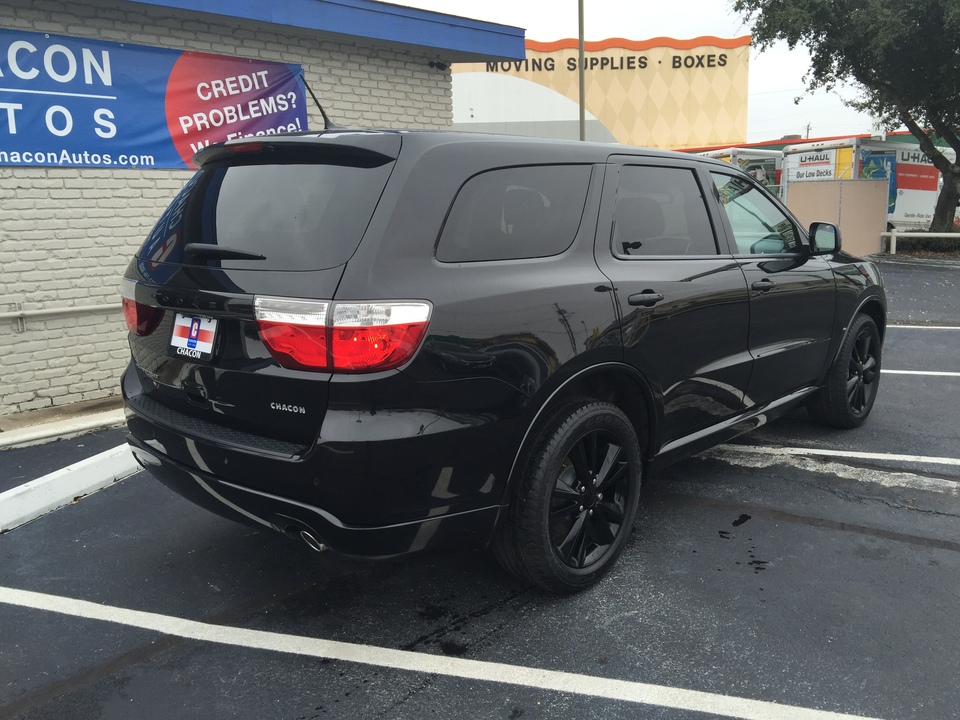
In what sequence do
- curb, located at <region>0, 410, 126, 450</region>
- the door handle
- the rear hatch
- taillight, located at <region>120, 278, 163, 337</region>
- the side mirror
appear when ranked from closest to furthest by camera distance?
the rear hatch
taillight, located at <region>120, 278, 163, 337</region>
the door handle
the side mirror
curb, located at <region>0, 410, 126, 450</region>

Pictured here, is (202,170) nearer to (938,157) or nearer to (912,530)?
(912,530)

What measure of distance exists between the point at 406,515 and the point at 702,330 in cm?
176

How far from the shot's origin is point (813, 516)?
389 cm

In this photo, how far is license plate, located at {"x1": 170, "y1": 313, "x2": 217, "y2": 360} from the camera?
267 centimetres

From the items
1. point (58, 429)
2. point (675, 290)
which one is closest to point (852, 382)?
point (675, 290)

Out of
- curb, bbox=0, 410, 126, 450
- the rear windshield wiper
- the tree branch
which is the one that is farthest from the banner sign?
the tree branch

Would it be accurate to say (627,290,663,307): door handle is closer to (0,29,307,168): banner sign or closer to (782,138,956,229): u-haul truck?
(0,29,307,168): banner sign

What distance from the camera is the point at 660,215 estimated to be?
3549 mm

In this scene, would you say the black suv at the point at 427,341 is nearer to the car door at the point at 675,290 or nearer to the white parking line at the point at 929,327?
the car door at the point at 675,290

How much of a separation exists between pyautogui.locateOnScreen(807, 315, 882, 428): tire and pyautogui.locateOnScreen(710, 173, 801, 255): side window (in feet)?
3.01

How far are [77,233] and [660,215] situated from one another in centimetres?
519

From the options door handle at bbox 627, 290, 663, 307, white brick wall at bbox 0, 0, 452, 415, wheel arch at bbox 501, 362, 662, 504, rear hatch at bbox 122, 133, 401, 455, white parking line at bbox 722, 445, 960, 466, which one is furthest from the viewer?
white brick wall at bbox 0, 0, 452, 415

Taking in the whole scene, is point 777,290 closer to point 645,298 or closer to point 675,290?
point 675,290

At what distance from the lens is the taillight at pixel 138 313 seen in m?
2.93
